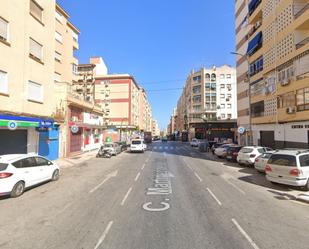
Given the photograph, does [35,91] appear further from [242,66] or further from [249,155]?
[242,66]

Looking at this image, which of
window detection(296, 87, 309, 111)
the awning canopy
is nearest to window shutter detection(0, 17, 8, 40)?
window detection(296, 87, 309, 111)

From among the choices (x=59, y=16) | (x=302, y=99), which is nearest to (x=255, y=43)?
(x=302, y=99)

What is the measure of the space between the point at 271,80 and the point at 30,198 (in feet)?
81.3

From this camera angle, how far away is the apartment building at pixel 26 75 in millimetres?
15023

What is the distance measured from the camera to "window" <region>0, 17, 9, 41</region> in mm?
14666

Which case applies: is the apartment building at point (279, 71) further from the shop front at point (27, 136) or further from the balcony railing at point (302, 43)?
the shop front at point (27, 136)

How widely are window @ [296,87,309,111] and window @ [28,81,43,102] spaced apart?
21.9 m

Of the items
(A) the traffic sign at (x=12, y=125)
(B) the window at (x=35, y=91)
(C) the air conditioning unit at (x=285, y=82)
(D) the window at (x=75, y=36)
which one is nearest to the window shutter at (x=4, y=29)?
(B) the window at (x=35, y=91)

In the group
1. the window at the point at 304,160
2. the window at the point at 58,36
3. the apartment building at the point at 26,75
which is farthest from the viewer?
the window at the point at 58,36

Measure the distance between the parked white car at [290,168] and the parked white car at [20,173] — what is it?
11591mm

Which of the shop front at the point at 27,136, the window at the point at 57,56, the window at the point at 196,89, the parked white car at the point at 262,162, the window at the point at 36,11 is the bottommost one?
the parked white car at the point at 262,162

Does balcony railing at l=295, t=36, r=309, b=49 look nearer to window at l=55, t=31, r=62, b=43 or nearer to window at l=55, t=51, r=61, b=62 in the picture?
window at l=55, t=51, r=61, b=62

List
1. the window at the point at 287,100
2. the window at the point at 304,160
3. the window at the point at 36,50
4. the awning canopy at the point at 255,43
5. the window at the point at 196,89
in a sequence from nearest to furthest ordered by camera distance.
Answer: the window at the point at 304,160, the window at the point at 36,50, the window at the point at 287,100, the awning canopy at the point at 255,43, the window at the point at 196,89

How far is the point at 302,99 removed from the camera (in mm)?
19438
